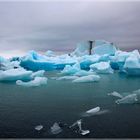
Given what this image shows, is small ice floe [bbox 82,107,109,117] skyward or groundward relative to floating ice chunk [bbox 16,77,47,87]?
groundward

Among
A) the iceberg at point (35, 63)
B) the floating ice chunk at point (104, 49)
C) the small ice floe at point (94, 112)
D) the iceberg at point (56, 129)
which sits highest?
the floating ice chunk at point (104, 49)

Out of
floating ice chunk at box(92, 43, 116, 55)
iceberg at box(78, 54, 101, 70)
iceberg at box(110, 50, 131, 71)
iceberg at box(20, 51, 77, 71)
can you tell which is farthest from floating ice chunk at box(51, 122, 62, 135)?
iceberg at box(78, 54, 101, 70)

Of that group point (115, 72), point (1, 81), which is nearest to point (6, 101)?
point (1, 81)

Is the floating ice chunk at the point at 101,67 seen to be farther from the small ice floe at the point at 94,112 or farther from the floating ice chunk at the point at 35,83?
the small ice floe at the point at 94,112

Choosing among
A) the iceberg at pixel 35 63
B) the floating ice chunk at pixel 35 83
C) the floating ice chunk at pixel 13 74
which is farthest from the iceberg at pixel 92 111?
the iceberg at pixel 35 63

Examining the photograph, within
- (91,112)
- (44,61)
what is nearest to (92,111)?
(91,112)

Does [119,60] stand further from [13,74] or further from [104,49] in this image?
[13,74]

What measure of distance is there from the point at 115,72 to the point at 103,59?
0.95 meters

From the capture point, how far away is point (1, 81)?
25.5 feet

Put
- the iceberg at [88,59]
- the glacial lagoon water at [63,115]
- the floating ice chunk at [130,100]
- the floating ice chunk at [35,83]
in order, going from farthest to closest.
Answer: the iceberg at [88,59] → the floating ice chunk at [35,83] → the floating ice chunk at [130,100] → the glacial lagoon water at [63,115]

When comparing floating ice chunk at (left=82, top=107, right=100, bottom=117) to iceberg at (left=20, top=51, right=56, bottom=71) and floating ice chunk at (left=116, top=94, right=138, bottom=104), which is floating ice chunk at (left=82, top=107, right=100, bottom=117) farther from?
iceberg at (left=20, top=51, right=56, bottom=71)

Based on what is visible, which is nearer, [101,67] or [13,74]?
[13,74]

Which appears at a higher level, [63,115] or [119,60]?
[119,60]

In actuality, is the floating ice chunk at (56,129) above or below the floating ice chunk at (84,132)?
above
